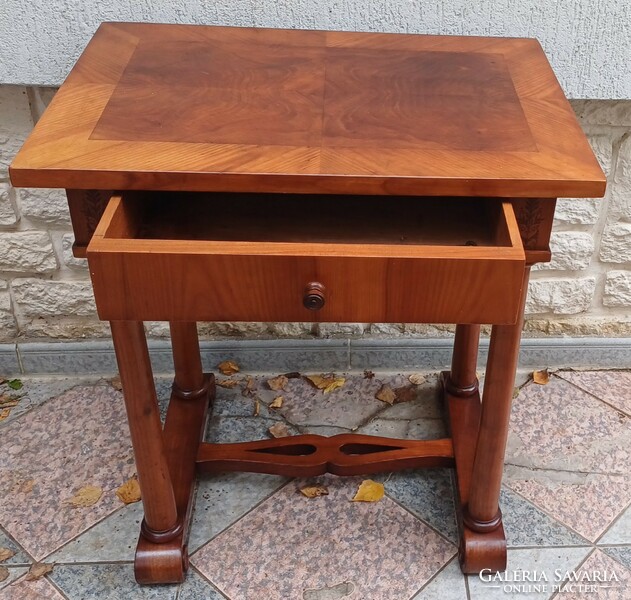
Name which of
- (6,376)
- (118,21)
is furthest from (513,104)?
(6,376)

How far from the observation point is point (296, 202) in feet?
4.63

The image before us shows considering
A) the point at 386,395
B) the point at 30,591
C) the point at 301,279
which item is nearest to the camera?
the point at 301,279

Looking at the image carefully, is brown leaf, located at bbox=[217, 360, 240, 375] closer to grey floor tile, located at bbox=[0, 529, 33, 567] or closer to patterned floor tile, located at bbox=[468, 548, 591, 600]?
grey floor tile, located at bbox=[0, 529, 33, 567]

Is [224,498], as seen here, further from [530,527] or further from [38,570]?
[530,527]

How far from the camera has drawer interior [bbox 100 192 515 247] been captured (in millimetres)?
1283

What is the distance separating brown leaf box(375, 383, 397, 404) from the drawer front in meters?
1.02

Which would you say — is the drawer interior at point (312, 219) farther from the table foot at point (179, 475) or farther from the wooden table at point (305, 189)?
the table foot at point (179, 475)

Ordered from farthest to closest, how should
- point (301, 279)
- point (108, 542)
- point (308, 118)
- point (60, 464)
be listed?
point (60, 464) < point (108, 542) < point (308, 118) < point (301, 279)

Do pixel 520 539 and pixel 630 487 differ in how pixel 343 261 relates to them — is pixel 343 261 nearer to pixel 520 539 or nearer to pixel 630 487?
pixel 520 539

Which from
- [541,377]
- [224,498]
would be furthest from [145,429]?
[541,377]

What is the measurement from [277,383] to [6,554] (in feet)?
2.78

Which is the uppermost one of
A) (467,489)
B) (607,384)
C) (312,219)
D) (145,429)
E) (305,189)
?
(305,189)

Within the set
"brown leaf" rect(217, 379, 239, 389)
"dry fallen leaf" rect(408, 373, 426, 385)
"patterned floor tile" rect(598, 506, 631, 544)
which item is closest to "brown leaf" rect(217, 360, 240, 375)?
"brown leaf" rect(217, 379, 239, 389)

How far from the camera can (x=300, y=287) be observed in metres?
1.08
